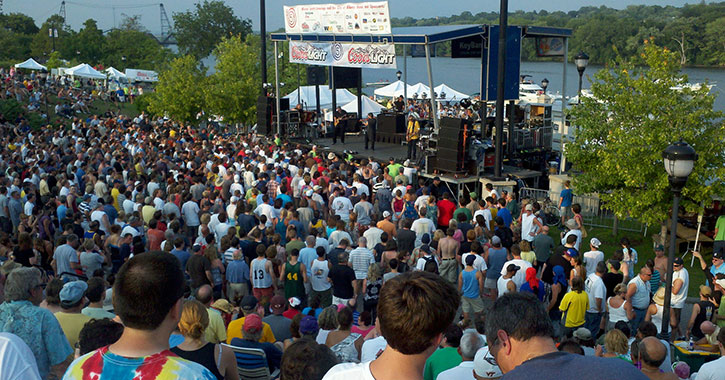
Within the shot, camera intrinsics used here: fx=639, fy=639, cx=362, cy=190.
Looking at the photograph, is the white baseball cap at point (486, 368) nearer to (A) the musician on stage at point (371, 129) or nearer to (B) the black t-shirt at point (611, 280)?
(B) the black t-shirt at point (611, 280)

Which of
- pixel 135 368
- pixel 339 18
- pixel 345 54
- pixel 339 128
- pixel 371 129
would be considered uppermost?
pixel 339 18

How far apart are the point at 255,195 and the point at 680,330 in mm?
7361

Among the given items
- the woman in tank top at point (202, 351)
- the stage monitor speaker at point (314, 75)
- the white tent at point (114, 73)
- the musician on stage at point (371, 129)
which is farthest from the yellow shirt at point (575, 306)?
the white tent at point (114, 73)

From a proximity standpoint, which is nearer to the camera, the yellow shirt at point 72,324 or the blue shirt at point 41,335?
the blue shirt at point 41,335

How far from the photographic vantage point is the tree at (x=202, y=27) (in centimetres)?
9893

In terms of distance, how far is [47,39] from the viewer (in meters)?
67.1

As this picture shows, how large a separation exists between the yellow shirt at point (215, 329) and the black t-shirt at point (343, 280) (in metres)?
2.33

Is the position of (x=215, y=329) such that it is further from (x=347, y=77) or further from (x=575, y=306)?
(x=347, y=77)

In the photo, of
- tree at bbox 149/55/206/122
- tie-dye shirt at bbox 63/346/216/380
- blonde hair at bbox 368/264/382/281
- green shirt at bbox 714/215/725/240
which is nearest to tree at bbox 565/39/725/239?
green shirt at bbox 714/215/725/240

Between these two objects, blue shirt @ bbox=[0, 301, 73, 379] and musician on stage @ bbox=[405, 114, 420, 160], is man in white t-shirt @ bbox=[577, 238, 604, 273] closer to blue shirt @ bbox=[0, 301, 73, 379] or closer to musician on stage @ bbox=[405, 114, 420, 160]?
blue shirt @ bbox=[0, 301, 73, 379]

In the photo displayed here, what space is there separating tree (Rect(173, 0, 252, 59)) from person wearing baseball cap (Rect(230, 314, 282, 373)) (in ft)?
322

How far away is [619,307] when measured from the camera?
7.37 meters

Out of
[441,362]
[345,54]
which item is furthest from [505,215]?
[345,54]

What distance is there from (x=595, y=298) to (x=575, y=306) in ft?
0.95
